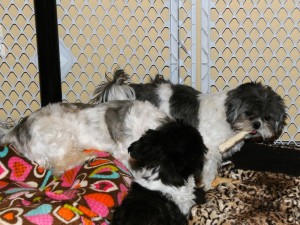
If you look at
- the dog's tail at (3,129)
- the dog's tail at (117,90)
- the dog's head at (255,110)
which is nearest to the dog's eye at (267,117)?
the dog's head at (255,110)

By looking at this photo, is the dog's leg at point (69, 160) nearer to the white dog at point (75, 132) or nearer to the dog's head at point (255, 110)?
the white dog at point (75, 132)

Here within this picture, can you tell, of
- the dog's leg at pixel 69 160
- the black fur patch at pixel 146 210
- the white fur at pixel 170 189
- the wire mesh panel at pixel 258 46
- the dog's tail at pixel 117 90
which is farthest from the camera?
the wire mesh panel at pixel 258 46

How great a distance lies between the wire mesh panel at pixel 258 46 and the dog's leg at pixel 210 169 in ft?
3.12

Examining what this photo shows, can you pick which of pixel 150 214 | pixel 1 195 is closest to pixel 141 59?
pixel 1 195

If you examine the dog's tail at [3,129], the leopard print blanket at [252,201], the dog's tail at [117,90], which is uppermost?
the dog's tail at [117,90]

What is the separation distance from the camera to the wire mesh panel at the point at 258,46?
4633mm

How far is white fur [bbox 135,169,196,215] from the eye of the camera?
9.49 feet

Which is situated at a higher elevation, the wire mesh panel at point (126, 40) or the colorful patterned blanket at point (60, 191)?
the wire mesh panel at point (126, 40)

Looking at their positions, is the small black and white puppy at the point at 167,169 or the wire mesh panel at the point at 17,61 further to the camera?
the wire mesh panel at the point at 17,61

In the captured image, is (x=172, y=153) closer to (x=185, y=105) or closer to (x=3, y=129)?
(x=185, y=105)

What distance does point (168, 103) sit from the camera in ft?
14.0

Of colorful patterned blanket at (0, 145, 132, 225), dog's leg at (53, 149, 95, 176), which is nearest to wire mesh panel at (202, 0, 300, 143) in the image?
dog's leg at (53, 149, 95, 176)

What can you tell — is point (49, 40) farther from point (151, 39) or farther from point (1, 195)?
point (1, 195)

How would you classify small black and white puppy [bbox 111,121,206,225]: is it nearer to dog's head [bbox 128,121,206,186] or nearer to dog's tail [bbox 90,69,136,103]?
dog's head [bbox 128,121,206,186]
